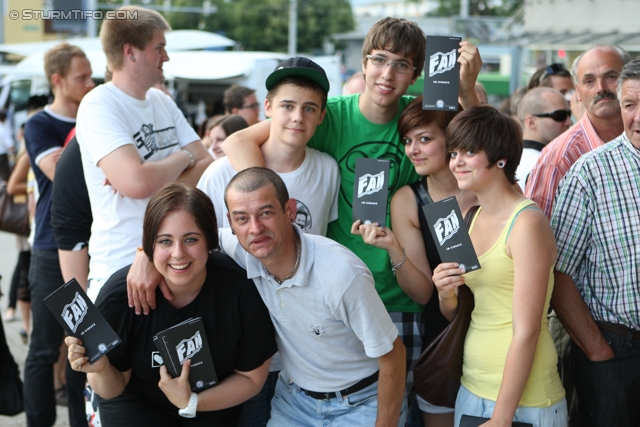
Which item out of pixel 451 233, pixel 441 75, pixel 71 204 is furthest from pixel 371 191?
pixel 71 204

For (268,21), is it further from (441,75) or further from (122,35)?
(441,75)

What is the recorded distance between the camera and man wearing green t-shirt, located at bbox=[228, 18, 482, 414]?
3197 mm

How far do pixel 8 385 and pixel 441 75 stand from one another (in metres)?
3.08

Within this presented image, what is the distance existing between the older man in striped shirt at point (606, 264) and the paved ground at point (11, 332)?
360 centimetres

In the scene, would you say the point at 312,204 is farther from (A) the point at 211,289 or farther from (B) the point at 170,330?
(B) the point at 170,330

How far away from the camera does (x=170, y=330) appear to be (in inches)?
106

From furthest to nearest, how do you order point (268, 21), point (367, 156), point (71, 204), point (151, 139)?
point (268, 21), point (71, 204), point (151, 139), point (367, 156)

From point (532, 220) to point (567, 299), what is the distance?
56 centimetres

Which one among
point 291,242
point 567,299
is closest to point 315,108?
point 291,242

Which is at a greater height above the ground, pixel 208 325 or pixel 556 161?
pixel 556 161

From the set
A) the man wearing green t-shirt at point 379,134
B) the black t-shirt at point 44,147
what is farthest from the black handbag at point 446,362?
the black t-shirt at point 44,147

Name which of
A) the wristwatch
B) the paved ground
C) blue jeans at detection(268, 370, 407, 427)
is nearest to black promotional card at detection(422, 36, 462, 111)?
blue jeans at detection(268, 370, 407, 427)

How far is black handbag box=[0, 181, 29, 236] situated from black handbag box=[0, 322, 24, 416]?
1935 millimetres

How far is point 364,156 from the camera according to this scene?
3.29 meters
